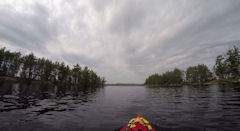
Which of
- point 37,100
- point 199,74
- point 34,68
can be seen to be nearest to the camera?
point 37,100

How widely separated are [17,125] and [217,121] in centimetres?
1307

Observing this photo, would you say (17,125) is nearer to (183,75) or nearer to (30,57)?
(30,57)

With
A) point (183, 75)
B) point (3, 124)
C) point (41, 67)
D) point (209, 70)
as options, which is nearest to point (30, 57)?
point (41, 67)

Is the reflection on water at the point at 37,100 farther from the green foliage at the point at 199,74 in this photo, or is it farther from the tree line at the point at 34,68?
the green foliage at the point at 199,74

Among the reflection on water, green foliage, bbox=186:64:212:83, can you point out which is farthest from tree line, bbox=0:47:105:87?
green foliage, bbox=186:64:212:83

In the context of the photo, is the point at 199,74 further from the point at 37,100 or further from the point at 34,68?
the point at 34,68

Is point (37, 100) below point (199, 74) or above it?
below

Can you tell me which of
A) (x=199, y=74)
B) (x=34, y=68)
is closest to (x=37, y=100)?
(x=34, y=68)

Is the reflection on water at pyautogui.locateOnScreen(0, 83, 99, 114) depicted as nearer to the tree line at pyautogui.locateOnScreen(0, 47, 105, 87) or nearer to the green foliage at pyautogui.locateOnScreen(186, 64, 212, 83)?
the tree line at pyautogui.locateOnScreen(0, 47, 105, 87)

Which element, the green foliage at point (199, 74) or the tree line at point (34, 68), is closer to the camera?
the tree line at point (34, 68)

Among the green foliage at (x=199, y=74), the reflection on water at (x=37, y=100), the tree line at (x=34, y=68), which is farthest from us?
the green foliage at (x=199, y=74)

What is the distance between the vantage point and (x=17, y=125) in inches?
228

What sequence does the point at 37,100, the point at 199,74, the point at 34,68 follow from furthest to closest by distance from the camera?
1. the point at 199,74
2. the point at 34,68
3. the point at 37,100

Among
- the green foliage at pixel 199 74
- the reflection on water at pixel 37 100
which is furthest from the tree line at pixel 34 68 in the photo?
the green foliage at pixel 199 74
